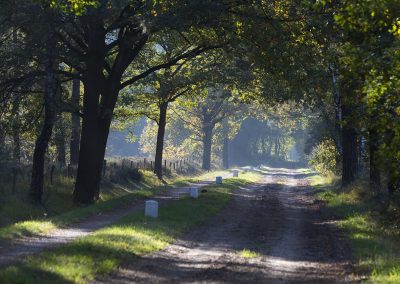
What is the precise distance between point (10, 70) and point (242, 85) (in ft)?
35.7

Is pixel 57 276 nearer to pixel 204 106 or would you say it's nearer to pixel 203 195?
pixel 203 195

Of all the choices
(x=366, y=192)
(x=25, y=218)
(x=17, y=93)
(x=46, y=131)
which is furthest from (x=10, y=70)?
(x=366, y=192)

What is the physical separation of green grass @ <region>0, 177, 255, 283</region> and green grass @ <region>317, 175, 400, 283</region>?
475 cm

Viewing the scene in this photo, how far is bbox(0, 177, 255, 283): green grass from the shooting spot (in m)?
11.0

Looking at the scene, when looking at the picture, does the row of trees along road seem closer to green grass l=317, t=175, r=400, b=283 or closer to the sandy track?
green grass l=317, t=175, r=400, b=283

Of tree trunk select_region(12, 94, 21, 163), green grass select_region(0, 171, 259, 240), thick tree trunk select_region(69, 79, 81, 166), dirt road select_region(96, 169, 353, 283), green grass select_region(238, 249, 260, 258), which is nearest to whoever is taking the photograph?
dirt road select_region(96, 169, 353, 283)

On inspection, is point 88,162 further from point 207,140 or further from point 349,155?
point 207,140

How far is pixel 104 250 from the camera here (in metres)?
13.9

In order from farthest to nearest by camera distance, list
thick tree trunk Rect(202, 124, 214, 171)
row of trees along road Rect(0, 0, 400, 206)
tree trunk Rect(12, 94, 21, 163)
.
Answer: thick tree trunk Rect(202, 124, 214, 171), tree trunk Rect(12, 94, 21, 163), row of trees along road Rect(0, 0, 400, 206)

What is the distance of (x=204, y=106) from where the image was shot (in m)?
77.8

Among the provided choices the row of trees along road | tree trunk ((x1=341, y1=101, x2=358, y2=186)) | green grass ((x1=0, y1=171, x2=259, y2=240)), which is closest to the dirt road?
the row of trees along road

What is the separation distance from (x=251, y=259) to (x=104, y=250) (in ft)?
10.6

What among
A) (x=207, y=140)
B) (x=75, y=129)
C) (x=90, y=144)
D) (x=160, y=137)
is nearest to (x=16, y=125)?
(x=90, y=144)

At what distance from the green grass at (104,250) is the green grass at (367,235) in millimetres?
4746
